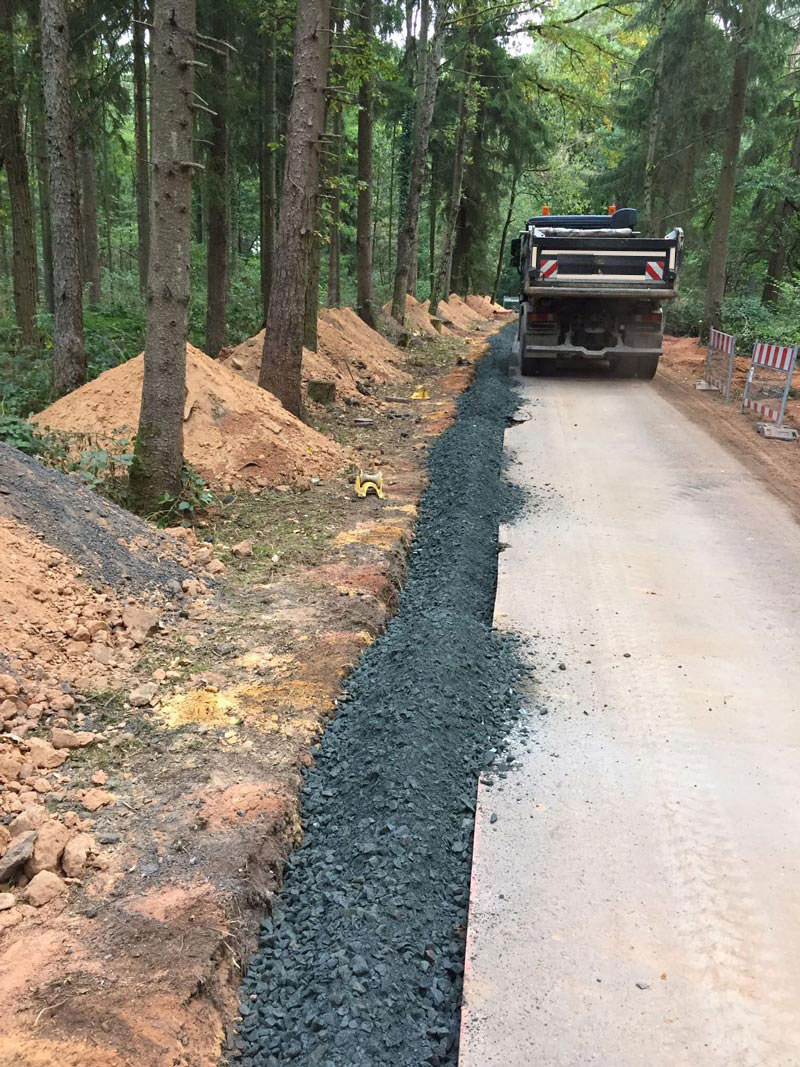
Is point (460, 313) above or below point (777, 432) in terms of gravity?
above

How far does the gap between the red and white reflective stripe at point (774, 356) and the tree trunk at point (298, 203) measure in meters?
6.92

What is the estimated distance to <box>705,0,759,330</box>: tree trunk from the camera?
16.4 m

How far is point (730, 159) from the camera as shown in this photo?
18.1 metres

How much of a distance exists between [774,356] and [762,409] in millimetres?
1076

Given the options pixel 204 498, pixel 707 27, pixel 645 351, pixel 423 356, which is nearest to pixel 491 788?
pixel 204 498

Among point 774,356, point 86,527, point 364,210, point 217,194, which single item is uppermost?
point 364,210

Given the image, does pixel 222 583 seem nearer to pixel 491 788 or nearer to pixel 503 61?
pixel 491 788

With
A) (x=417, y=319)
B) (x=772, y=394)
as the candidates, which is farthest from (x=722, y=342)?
(x=417, y=319)

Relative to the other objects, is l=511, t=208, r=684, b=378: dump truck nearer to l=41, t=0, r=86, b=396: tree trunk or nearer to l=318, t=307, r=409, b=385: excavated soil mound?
l=318, t=307, r=409, b=385: excavated soil mound

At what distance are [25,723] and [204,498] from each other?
3.49m

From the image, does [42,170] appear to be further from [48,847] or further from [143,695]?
[48,847]

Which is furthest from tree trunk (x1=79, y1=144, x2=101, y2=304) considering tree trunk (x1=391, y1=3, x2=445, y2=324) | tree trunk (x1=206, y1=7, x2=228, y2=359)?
tree trunk (x1=391, y1=3, x2=445, y2=324)

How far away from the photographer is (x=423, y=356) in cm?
1981

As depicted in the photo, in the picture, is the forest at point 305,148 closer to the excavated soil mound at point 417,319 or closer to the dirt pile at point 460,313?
the excavated soil mound at point 417,319
